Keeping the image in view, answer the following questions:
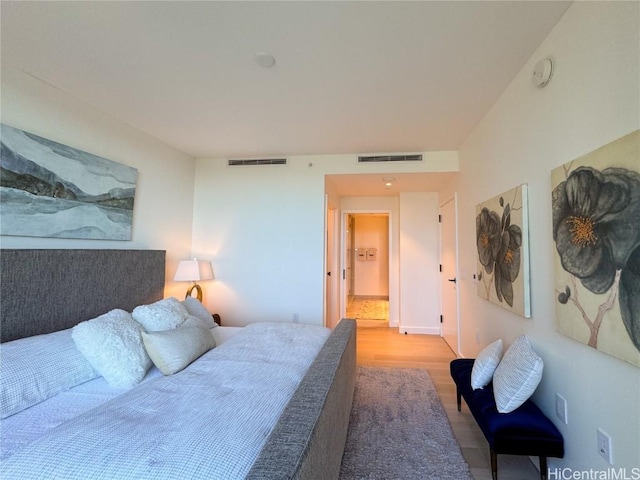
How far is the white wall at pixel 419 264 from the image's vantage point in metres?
4.52

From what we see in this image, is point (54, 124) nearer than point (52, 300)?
No

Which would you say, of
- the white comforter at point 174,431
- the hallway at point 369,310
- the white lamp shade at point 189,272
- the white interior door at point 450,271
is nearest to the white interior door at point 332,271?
the hallway at point 369,310

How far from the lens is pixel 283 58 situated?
1831 millimetres

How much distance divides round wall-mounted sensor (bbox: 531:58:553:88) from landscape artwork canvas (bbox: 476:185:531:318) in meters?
0.61

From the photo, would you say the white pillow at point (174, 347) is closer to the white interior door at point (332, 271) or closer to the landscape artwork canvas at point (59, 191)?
the landscape artwork canvas at point (59, 191)

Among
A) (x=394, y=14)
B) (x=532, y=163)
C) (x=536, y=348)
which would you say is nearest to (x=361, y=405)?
(x=536, y=348)

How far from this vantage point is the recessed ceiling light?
1791 millimetres

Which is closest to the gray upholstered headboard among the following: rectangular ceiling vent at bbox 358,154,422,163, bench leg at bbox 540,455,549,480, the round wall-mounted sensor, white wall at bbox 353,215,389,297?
rectangular ceiling vent at bbox 358,154,422,163

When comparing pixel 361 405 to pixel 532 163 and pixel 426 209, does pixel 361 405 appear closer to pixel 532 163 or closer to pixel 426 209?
pixel 532 163

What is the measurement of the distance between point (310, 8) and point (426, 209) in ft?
12.0

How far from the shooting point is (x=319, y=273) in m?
3.66

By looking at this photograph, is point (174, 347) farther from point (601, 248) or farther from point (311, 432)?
point (601, 248)

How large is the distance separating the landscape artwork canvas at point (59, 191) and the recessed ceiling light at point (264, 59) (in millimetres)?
1643

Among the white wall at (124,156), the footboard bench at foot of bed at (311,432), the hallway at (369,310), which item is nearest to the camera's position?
the footboard bench at foot of bed at (311,432)
